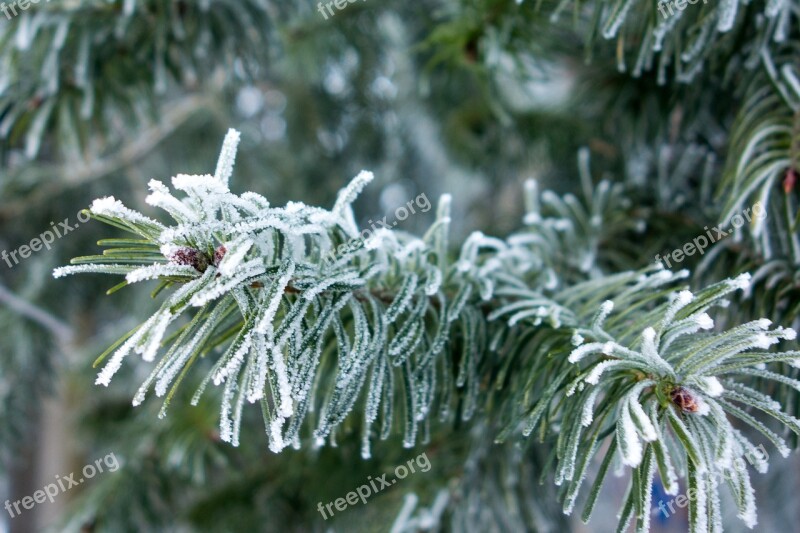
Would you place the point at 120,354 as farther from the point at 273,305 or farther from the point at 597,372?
the point at 597,372

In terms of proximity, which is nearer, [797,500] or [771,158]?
[771,158]

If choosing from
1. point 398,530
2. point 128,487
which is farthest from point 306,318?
point 128,487

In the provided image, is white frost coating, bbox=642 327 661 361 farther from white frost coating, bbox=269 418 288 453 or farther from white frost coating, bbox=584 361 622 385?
white frost coating, bbox=269 418 288 453

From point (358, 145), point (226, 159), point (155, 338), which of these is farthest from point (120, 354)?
point (358, 145)

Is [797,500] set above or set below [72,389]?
below

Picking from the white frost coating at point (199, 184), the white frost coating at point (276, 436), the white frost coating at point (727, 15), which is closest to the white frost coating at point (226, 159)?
the white frost coating at point (199, 184)

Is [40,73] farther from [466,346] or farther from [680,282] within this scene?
[680,282]
